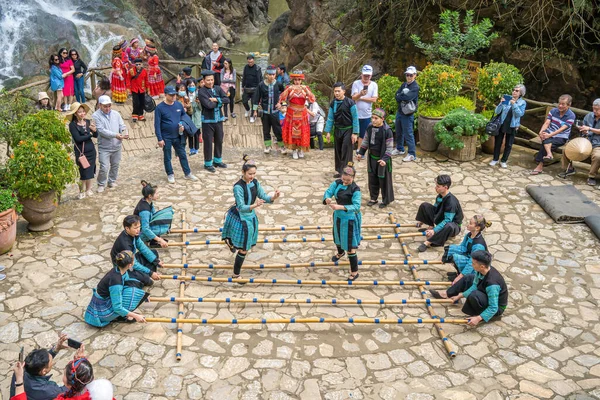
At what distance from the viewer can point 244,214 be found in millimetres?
6785

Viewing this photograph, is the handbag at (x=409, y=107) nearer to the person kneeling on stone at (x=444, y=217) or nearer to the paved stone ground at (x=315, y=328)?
the paved stone ground at (x=315, y=328)

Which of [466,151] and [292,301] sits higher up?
[466,151]

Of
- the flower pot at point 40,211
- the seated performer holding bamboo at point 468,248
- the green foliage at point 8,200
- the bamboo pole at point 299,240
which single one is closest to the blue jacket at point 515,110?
the bamboo pole at point 299,240

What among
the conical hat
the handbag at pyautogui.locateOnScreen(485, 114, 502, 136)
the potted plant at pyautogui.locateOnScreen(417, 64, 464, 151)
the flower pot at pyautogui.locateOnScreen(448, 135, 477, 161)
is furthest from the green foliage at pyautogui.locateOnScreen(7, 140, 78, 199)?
the conical hat

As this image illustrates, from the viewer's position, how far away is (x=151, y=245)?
766cm

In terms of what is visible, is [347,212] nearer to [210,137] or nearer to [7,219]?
[210,137]

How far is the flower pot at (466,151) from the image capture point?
10.7 m

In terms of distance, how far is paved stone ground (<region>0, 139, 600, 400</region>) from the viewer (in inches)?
216

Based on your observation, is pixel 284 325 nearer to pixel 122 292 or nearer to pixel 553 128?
pixel 122 292

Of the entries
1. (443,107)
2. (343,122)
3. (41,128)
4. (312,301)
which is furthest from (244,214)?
(443,107)

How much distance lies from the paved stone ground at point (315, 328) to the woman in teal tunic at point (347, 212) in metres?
0.53

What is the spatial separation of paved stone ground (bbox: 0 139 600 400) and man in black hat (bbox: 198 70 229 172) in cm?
136

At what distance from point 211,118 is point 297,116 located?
155 centimetres

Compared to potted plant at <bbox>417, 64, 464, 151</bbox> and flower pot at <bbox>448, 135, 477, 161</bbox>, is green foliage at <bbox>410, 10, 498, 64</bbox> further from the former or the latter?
flower pot at <bbox>448, 135, 477, 161</bbox>
